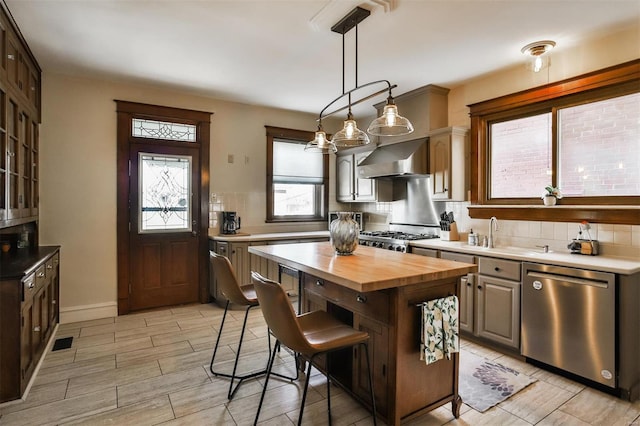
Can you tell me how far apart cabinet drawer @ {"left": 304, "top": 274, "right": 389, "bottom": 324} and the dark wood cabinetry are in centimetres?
233

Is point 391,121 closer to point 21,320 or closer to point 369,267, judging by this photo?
point 369,267

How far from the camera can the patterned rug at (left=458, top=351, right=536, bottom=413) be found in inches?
96.5

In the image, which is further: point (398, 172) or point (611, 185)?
point (398, 172)

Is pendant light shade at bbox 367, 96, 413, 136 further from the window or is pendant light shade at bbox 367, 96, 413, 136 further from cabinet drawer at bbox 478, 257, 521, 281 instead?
the window

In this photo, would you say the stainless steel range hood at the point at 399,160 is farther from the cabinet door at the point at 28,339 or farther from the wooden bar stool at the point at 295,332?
the cabinet door at the point at 28,339

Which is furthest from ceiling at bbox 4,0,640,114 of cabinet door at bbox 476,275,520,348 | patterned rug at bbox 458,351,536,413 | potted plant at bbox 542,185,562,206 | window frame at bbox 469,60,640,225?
patterned rug at bbox 458,351,536,413

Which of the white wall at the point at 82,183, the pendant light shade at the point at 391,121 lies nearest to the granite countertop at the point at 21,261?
the white wall at the point at 82,183

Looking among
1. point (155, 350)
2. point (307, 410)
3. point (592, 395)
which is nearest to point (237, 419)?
point (307, 410)

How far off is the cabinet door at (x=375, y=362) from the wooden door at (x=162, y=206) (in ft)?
9.99

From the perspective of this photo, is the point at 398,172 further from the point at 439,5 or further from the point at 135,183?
the point at 135,183

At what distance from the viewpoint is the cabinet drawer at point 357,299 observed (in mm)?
2066

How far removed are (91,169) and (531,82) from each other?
4883mm

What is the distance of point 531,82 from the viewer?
3506 millimetres

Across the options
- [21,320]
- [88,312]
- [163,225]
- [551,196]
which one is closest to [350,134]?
[551,196]
